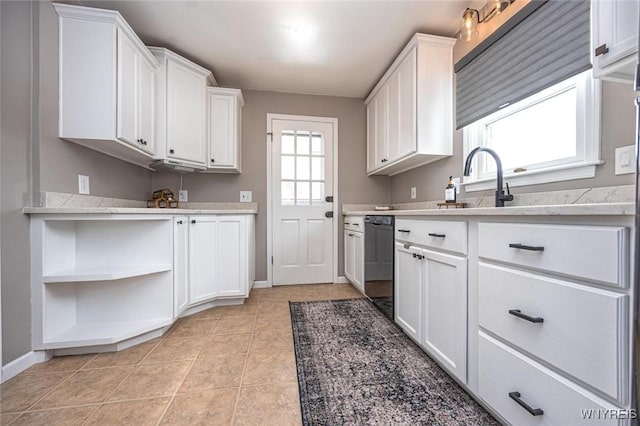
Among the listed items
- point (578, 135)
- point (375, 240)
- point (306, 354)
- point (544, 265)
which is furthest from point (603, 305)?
point (375, 240)

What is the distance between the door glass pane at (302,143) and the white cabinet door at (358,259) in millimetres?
1246

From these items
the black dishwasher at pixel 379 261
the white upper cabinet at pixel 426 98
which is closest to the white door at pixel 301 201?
the black dishwasher at pixel 379 261

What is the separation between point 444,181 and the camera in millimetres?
2277

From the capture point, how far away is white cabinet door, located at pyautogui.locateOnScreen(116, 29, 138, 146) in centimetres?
180

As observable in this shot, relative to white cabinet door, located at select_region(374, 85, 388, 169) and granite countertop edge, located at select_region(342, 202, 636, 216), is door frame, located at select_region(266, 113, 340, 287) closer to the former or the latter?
white cabinet door, located at select_region(374, 85, 388, 169)

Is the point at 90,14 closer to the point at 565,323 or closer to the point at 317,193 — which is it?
the point at 317,193

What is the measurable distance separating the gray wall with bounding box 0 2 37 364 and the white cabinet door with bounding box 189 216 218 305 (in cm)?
90

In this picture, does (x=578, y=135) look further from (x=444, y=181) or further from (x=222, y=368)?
(x=222, y=368)

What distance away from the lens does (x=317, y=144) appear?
3.33 meters

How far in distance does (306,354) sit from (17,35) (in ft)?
8.04

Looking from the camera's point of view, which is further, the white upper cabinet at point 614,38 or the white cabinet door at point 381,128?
the white cabinet door at point 381,128

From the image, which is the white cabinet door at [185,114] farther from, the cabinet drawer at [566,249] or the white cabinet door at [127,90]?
the cabinet drawer at [566,249]

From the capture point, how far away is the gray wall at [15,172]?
4.40ft

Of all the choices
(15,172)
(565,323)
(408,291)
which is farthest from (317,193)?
(565,323)
